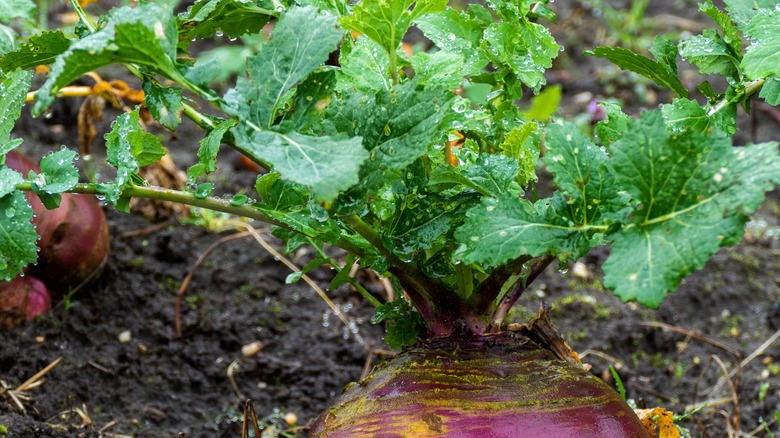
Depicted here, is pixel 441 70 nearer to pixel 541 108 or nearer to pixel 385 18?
pixel 385 18

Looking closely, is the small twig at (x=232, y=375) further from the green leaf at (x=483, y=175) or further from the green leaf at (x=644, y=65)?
the green leaf at (x=644, y=65)

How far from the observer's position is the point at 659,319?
204 cm

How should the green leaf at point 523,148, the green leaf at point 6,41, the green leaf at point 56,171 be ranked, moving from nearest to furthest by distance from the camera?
the green leaf at point 56,171 → the green leaf at point 523,148 → the green leaf at point 6,41

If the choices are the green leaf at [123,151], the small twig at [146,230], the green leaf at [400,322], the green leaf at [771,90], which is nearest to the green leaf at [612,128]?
the green leaf at [771,90]

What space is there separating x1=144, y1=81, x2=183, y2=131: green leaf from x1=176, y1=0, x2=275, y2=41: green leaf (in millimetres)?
160

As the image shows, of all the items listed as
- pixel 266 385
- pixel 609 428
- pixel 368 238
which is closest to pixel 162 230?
pixel 266 385

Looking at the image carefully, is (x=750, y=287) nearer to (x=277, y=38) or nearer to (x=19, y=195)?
(x=277, y=38)

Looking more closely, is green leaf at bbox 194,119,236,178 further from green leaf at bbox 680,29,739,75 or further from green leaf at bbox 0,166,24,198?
green leaf at bbox 680,29,739,75

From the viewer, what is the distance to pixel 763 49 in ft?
3.28

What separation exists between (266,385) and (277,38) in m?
1.08

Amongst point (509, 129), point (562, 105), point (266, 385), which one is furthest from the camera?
point (562, 105)

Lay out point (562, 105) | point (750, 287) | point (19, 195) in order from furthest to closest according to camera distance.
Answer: point (562, 105)
point (750, 287)
point (19, 195)

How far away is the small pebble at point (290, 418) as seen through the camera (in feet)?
5.19

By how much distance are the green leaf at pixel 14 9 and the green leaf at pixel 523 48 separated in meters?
0.90
